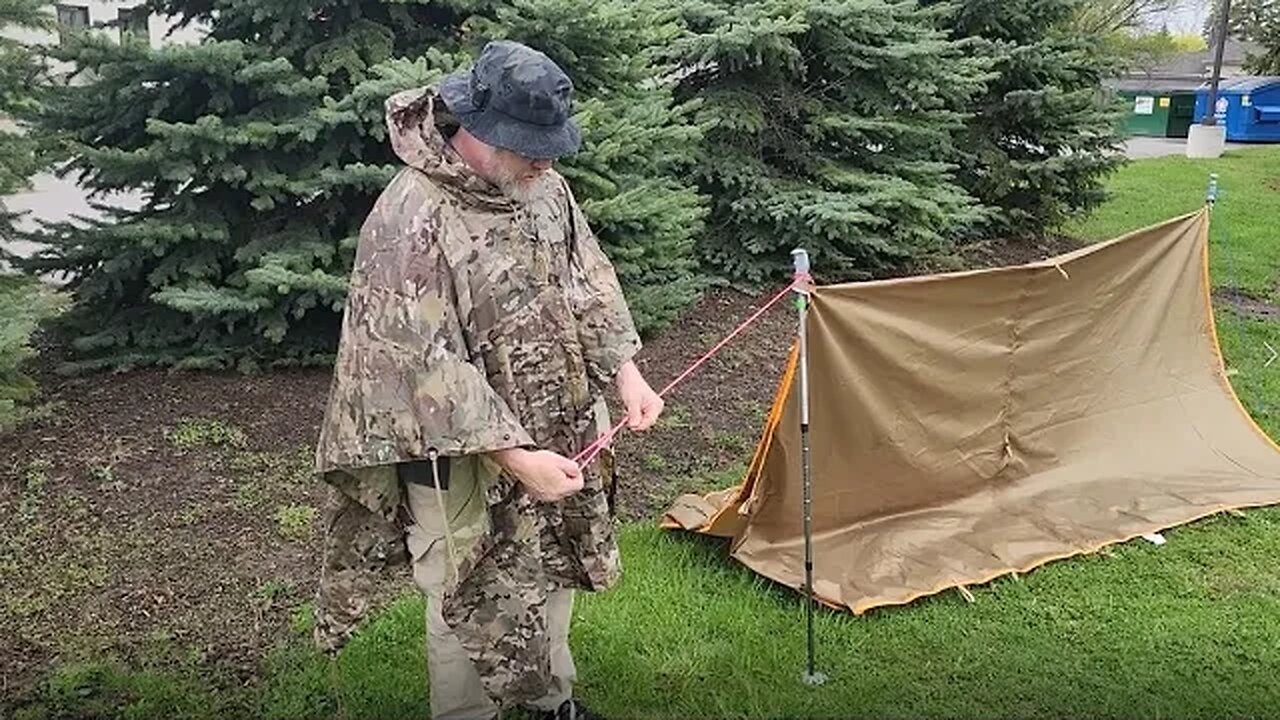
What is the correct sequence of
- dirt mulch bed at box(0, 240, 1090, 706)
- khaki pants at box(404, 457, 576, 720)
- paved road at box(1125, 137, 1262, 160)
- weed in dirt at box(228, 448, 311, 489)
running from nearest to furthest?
khaki pants at box(404, 457, 576, 720) < dirt mulch bed at box(0, 240, 1090, 706) < weed in dirt at box(228, 448, 311, 489) < paved road at box(1125, 137, 1262, 160)

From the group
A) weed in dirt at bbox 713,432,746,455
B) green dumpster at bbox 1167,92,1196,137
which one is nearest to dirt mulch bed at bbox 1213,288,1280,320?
weed in dirt at bbox 713,432,746,455

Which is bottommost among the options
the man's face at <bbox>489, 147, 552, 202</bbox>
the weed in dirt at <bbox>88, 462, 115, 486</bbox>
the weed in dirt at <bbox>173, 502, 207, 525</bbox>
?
the weed in dirt at <bbox>173, 502, 207, 525</bbox>

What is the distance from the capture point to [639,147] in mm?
5621

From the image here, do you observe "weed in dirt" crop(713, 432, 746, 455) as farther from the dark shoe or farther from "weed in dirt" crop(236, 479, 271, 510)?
the dark shoe

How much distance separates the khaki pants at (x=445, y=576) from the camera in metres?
2.56

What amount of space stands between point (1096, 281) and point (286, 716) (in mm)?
3355

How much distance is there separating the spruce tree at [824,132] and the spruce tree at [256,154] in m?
2.28

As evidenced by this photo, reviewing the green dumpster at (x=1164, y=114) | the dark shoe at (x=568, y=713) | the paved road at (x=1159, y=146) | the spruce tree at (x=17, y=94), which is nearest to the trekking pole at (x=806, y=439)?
the dark shoe at (x=568, y=713)

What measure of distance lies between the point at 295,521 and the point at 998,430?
2.57 m

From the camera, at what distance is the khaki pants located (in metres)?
2.56

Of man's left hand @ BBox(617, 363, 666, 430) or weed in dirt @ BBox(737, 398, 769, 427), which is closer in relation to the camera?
man's left hand @ BBox(617, 363, 666, 430)

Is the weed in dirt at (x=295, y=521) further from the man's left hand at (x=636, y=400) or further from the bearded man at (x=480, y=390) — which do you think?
the man's left hand at (x=636, y=400)

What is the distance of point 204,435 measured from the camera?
4.60m

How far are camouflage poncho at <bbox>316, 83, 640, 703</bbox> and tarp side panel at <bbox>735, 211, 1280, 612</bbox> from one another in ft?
4.09
